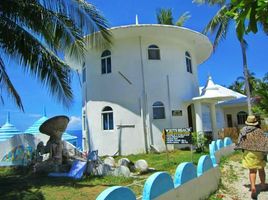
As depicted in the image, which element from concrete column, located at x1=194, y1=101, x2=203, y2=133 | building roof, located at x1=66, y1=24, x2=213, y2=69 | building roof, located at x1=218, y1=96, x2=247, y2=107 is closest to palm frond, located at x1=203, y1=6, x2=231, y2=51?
building roof, located at x1=66, y1=24, x2=213, y2=69

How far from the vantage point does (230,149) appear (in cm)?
1359

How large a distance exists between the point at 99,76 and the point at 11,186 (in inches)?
385

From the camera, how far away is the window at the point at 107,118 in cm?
1759

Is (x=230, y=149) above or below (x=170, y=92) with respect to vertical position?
below

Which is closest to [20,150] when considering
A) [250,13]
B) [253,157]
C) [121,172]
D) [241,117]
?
[121,172]

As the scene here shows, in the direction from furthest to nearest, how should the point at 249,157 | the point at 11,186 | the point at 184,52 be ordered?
the point at 184,52 < the point at 11,186 < the point at 249,157

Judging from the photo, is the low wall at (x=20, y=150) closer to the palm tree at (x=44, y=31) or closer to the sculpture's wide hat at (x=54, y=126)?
the sculpture's wide hat at (x=54, y=126)

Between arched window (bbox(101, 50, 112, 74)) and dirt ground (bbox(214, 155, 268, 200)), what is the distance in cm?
925

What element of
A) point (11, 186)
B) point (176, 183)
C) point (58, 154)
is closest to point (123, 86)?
point (58, 154)

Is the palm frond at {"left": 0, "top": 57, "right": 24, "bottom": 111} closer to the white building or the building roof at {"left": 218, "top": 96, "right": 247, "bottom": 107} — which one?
the white building

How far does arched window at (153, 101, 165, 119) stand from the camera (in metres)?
17.2

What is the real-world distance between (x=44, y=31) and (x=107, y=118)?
30.1ft

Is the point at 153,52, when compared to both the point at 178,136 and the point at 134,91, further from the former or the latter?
the point at 178,136

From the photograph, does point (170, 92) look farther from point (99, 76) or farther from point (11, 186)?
point (11, 186)
